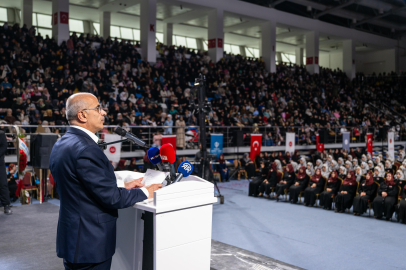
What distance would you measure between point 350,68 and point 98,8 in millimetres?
20755

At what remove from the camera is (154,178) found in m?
3.11

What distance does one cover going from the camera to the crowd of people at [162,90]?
1257cm

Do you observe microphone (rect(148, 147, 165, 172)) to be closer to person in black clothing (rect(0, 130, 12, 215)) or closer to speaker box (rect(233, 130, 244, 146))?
person in black clothing (rect(0, 130, 12, 215))

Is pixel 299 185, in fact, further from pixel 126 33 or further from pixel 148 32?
pixel 126 33

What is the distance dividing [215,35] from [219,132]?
8.13 m

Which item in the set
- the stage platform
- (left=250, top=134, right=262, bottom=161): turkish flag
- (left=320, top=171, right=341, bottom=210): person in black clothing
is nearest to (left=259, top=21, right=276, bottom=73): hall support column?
(left=250, top=134, right=262, bottom=161): turkish flag

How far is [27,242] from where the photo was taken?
5.05 m

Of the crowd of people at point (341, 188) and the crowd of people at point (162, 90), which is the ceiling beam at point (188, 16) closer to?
the crowd of people at point (162, 90)

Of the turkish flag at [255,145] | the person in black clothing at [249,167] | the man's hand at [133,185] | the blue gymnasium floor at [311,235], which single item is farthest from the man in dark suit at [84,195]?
the person in black clothing at [249,167]

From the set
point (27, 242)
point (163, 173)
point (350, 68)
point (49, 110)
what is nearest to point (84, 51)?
point (49, 110)

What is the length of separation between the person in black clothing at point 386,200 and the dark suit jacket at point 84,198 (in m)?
8.59

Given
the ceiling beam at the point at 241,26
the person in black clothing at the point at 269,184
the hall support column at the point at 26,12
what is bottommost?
the person in black clothing at the point at 269,184

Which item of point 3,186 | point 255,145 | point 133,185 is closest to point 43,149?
point 3,186

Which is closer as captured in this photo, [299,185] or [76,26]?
[299,185]
